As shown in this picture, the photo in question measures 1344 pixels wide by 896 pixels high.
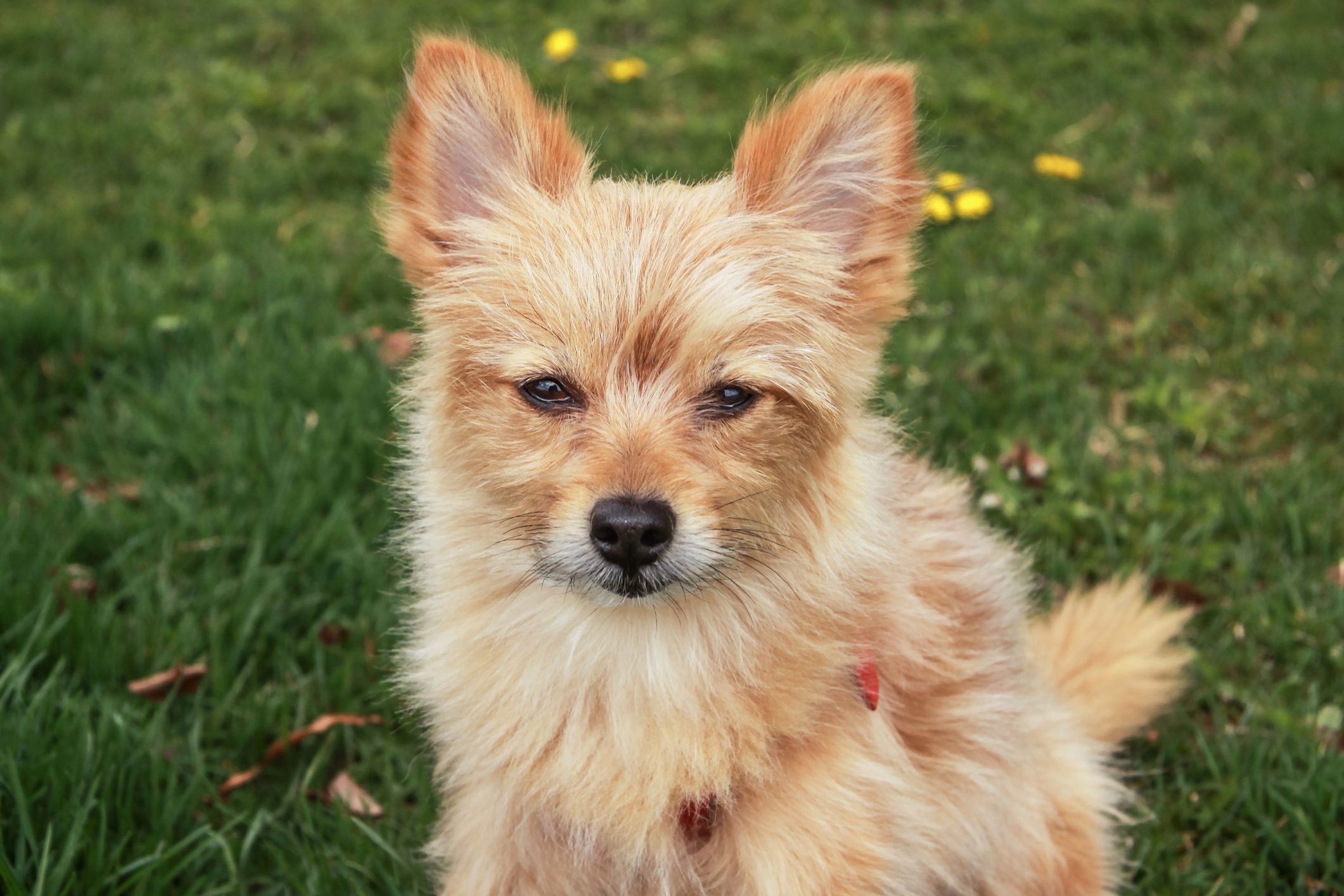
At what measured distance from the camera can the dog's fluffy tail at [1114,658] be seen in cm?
326

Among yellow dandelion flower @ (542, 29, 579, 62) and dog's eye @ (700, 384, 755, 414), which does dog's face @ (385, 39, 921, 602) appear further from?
yellow dandelion flower @ (542, 29, 579, 62)

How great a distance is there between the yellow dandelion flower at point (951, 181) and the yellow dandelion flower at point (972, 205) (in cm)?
7

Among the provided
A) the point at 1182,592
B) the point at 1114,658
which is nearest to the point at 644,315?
the point at 1114,658

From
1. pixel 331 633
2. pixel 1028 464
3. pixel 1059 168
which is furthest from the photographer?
pixel 1059 168

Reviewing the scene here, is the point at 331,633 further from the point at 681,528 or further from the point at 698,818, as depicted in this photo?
the point at 681,528

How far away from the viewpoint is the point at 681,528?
212 cm

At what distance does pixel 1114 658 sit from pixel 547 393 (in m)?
1.93

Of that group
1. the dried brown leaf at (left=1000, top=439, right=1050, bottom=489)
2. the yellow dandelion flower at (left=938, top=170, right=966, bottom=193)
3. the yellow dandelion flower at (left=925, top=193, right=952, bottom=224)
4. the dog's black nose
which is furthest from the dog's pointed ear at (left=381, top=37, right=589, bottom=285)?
the yellow dandelion flower at (left=925, top=193, right=952, bottom=224)

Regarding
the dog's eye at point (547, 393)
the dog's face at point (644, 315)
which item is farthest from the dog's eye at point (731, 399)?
the dog's eye at point (547, 393)

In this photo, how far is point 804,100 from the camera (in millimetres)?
2449

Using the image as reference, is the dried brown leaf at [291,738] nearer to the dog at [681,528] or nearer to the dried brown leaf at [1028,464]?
the dog at [681,528]

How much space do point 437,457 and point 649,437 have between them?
22.6 inches

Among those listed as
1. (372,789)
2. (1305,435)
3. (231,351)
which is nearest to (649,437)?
(372,789)

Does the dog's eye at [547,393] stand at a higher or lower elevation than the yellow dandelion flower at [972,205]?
higher
